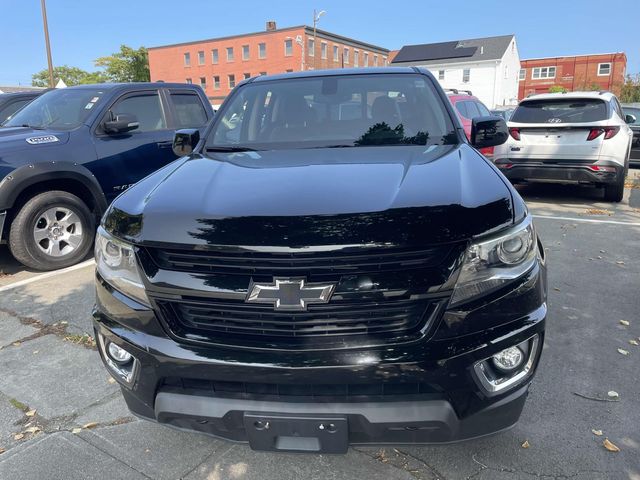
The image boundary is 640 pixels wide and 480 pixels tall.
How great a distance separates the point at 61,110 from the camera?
19.0 ft

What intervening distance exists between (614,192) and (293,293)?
7.93 m

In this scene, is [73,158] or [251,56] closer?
[73,158]

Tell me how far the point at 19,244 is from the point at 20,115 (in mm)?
1935

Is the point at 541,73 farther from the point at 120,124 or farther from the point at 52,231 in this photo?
the point at 52,231

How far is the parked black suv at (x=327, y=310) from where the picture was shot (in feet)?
5.77

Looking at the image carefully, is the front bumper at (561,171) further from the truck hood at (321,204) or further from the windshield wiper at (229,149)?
the windshield wiper at (229,149)

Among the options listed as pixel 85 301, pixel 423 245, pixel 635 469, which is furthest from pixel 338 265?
pixel 85 301

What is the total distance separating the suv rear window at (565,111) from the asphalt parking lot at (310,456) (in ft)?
13.5

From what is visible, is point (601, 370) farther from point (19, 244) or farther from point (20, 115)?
point (20, 115)

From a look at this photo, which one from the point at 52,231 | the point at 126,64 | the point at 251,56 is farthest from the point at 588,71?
the point at 52,231

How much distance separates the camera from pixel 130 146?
18.6 ft

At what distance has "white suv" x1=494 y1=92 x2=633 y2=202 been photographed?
7430 millimetres

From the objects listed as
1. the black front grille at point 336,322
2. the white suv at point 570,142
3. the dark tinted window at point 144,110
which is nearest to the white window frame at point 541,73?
the white suv at point 570,142

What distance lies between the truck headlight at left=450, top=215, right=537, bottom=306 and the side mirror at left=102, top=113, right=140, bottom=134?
4.54 meters
